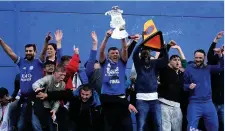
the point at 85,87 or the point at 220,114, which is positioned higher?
the point at 85,87

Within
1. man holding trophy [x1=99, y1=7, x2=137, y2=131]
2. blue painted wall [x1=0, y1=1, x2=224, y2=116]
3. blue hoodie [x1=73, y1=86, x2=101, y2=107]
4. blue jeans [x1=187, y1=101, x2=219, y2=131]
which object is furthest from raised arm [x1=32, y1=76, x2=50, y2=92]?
blue jeans [x1=187, y1=101, x2=219, y2=131]

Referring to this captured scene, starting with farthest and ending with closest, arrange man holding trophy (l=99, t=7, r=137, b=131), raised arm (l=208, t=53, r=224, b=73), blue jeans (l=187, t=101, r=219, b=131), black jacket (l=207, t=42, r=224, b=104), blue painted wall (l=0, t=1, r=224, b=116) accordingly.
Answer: blue painted wall (l=0, t=1, r=224, b=116)
black jacket (l=207, t=42, r=224, b=104)
raised arm (l=208, t=53, r=224, b=73)
blue jeans (l=187, t=101, r=219, b=131)
man holding trophy (l=99, t=7, r=137, b=131)

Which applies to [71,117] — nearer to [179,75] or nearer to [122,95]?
[122,95]

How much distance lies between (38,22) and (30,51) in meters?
2.26

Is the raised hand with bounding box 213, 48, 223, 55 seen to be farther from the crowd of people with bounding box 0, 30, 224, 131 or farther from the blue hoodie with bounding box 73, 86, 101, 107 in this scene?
the blue hoodie with bounding box 73, 86, 101, 107

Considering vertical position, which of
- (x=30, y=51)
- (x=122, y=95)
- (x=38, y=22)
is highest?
(x=38, y=22)

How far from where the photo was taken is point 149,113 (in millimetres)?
8789

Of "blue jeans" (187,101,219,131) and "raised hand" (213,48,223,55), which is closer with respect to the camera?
"blue jeans" (187,101,219,131)

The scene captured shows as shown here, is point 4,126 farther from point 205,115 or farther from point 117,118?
point 205,115

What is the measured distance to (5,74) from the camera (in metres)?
10.7

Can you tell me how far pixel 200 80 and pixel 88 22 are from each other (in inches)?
121

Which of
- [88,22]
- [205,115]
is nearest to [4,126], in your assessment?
[88,22]

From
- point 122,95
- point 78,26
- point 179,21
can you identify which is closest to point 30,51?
point 122,95

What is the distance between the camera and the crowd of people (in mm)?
8539
